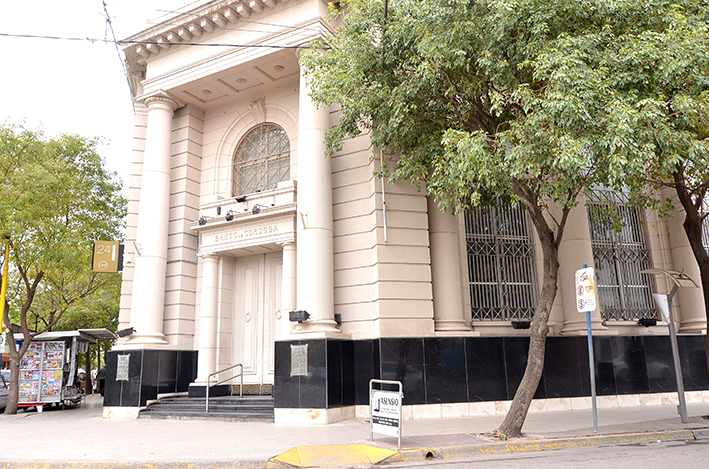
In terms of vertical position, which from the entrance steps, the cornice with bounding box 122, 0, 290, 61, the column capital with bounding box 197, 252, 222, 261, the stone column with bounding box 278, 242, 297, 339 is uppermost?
the cornice with bounding box 122, 0, 290, 61

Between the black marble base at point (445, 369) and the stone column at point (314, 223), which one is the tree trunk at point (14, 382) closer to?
the black marble base at point (445, 369)

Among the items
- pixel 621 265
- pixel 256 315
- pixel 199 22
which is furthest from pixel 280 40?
pixel 621 265

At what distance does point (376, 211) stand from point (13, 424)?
1179 cm

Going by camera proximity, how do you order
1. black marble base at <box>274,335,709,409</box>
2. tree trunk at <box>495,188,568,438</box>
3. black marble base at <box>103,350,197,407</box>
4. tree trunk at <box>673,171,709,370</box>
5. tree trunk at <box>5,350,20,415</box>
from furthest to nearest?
tree trunk at <box>5,350,20,415</box> → black marble base at <box>103,350,197,407</box> → black marble base at <box>274,335,709,409</box> → tree trunk at <box>673,171,709,370</box> → tree trunk at <box>495,188,568,438</box>

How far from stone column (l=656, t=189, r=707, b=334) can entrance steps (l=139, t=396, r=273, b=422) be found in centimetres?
1324

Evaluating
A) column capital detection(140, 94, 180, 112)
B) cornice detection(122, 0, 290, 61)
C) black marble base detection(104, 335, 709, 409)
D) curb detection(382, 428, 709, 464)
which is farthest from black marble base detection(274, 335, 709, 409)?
cornice detection(122, 0, 290, 61)

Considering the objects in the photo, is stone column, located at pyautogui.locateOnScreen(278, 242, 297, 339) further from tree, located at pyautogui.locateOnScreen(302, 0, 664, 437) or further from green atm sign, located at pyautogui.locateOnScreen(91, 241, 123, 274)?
green atm sign, located at pyautogui.locateOnScreen(91, 241, 123, 274)

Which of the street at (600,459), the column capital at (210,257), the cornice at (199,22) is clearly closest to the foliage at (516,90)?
the street at (600,459)

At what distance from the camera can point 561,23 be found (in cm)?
1045

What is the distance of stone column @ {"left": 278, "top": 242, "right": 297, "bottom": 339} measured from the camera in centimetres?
1560

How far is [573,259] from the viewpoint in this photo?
53.8 feet

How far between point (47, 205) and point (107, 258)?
3004 mm

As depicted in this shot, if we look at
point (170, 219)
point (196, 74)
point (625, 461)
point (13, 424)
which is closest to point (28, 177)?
point (170, 219)

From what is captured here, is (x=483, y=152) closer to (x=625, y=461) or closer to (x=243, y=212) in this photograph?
(x=625, y=461)
